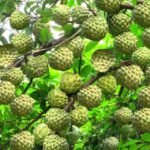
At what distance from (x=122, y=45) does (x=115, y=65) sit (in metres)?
0.09

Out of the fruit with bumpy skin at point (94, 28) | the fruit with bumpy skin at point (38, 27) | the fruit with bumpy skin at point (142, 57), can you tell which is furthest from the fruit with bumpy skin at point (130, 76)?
the fruit with bumpy skin at point (38, 27)

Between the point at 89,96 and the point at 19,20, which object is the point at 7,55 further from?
the point at 89,96

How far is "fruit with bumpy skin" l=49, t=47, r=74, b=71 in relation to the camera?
1.75 m

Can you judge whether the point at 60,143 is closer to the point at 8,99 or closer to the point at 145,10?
the point at 8,99

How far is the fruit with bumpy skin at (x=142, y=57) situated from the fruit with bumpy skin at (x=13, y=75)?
36 centimetres

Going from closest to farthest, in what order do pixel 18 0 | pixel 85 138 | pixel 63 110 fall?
pixel 63 110 → pixel 18 0 → pixel 85 138

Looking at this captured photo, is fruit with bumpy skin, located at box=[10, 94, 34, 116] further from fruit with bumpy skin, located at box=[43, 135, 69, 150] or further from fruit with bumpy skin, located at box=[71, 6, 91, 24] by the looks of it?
fruit with bumpy skin, located at box=[71, 6, 91, 24]

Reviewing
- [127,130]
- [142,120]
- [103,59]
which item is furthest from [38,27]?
[127,130]

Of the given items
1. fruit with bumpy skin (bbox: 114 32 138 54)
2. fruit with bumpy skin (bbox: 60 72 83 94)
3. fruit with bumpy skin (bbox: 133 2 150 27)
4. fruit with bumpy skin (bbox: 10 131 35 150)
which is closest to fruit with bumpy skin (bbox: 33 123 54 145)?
fruit with bumpy skin (bbox: 10 131 35 150)

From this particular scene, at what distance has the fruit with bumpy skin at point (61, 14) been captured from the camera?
188 cm

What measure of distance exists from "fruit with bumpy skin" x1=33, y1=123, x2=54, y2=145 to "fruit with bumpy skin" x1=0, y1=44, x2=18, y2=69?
0.24 meters

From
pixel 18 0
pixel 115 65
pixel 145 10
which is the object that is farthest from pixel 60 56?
pixel 18 0

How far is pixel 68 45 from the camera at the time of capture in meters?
1.79

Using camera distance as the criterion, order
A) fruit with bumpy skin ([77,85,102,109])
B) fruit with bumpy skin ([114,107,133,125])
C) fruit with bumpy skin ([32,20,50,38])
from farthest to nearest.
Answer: fruit with bumpy skin ([114,107,133,125])
fruit with bumpy skin ([32,20,50,38])
fruit with bumpy skin ([77,85,102,109])
